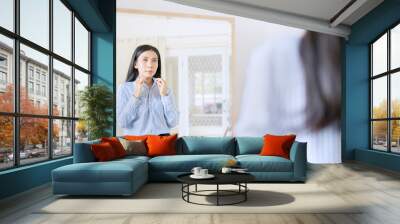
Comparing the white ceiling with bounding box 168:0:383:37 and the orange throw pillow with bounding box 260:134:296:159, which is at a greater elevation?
the white ceiling with bounding box 168:0:383:37

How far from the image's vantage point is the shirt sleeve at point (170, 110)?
8656 millimetres

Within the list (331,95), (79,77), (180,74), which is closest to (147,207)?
(79,77)

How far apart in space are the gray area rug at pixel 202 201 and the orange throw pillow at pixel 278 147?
1.05 metres

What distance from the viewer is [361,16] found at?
8445 mm

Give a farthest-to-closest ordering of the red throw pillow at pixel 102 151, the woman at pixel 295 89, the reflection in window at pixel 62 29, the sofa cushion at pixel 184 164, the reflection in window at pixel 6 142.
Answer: the woman at pixel 295 89 → the reflection in window at pixel 62 29 → the sofa cushion at pixel 184 164 → the red throw pillow at pixel 102 151 → the reflection in window at pixel 6 142

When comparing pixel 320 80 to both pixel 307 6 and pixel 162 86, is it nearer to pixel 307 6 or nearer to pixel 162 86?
pixel 307 6

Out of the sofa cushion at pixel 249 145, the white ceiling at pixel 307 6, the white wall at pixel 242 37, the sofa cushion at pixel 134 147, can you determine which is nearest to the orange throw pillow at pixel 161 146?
the sofa cushion at pixel 134 147

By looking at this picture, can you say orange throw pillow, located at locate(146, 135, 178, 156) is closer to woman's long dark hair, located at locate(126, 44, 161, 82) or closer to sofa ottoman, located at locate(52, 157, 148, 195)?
sofa ottoman, located at locate(52, 157, 148, 195)

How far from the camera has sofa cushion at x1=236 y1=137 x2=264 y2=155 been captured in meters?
6.78

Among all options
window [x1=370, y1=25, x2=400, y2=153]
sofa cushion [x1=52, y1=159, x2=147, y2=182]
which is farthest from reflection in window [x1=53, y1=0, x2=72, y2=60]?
window [x1=370, y1=25, x2=400, y2=153]

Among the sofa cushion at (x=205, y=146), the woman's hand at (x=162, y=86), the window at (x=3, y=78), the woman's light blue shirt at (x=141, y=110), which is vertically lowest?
the sofa cushion at (x=205, y=146)

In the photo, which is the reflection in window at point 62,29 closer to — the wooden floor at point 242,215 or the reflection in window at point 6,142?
the reflection in window at point 6,142

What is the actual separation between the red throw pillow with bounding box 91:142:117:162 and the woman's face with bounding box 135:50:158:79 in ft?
9.96

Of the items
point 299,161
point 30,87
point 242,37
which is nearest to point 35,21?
point 30,87
